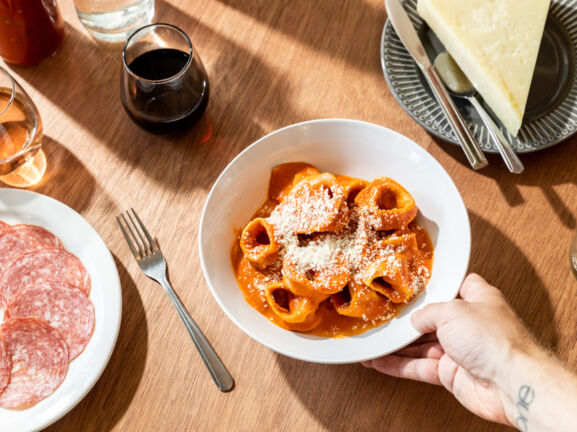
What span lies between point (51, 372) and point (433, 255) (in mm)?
929

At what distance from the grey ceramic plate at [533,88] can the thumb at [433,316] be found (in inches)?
18.9

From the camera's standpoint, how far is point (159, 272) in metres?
1.44

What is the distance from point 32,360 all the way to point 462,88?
4.21ft

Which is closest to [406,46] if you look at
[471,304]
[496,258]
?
[496,258]

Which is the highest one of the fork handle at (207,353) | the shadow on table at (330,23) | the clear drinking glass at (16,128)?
the shadow on table at (330,23)

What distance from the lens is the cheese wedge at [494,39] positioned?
5.06 ft

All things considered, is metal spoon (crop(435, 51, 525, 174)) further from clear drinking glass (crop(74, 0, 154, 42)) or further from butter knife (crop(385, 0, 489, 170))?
clear drinking glass (crop(74, 0, 154, 42))

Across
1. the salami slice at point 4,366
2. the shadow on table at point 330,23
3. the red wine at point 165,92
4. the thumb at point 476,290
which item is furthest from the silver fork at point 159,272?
the shadow on table at point 330,23

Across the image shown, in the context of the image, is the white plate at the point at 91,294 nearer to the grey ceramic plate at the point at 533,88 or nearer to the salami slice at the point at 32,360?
the salami slice at the point at 32,360

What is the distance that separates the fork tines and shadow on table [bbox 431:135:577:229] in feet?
2.71

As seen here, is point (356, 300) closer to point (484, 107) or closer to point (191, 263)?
point (191, 263)

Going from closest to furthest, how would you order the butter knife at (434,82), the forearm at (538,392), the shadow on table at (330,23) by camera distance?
the forearm at (538,392) → the butter knife at (434,82) → the shadow on table at (330,23)

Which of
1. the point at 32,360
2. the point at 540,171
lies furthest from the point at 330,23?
the point at 32,360

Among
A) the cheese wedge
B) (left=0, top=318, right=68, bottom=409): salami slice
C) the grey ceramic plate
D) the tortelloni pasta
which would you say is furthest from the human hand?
(left=0, top=318, right=68, bottom=409): salami slice
